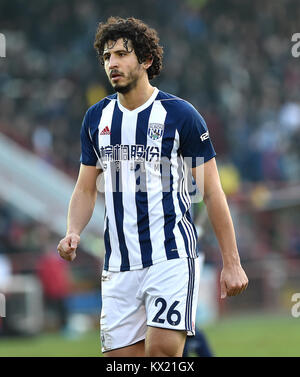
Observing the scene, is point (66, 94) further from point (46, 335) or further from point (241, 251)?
point (46, 335)

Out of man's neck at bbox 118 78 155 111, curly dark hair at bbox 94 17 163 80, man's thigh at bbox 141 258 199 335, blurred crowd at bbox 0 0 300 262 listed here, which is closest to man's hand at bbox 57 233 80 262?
man's thigh at bbox 141 258 199 335

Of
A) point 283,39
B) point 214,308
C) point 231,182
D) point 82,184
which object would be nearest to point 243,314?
point 214,308

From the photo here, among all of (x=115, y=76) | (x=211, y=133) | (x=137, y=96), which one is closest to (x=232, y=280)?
(x=137, y=96)

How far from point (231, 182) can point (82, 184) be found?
11920 mm

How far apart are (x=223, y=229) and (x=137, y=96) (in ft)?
3.03

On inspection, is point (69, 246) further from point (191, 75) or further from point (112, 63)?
point (191, 75)

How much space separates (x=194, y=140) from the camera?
16.7ft

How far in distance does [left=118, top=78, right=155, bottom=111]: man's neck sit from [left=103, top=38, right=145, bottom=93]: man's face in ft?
0.15

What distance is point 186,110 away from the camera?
5.12 m

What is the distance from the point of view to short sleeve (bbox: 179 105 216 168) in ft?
16.7

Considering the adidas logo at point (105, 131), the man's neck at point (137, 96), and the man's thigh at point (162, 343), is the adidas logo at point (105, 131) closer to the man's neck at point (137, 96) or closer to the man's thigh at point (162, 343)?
the man's neck at point (137, 96)

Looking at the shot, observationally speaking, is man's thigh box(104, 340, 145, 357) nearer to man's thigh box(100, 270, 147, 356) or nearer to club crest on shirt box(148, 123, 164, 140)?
man's thigh box(100, 270, 147, 356)

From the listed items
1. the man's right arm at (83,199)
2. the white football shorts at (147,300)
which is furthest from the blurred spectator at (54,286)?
the white football shorts at (147,300)

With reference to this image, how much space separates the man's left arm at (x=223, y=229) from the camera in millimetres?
4977
